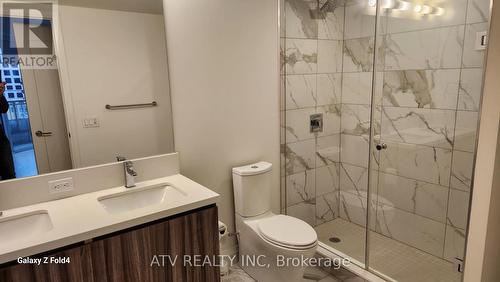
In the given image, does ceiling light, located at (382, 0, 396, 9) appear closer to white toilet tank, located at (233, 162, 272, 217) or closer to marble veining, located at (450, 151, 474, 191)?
marble veining, located at (450, 151, 474, 191)

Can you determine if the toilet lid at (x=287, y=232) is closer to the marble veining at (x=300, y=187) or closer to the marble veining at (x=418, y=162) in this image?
the marble veining at (x=300, y=187)

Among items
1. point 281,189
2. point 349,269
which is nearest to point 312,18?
point 281,189

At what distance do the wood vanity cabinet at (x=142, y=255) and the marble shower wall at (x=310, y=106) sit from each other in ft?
4.10

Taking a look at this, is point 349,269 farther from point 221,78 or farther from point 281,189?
point 221,78

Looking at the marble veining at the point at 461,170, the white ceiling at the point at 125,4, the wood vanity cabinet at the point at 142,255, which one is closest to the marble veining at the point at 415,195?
the marble veining at the point at 461,170

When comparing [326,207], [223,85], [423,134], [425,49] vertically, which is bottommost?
[326,207]

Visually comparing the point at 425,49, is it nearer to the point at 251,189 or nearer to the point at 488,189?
the point at 488,189

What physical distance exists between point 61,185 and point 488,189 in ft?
7.25

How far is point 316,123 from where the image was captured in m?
2.98

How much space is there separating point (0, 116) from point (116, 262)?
0.93 metres

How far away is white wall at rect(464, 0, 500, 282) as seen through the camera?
4.94ft

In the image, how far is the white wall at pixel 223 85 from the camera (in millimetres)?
2125

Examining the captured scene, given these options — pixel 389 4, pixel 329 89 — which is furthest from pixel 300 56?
pixel 389 4

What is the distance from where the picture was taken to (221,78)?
229 centimetres
